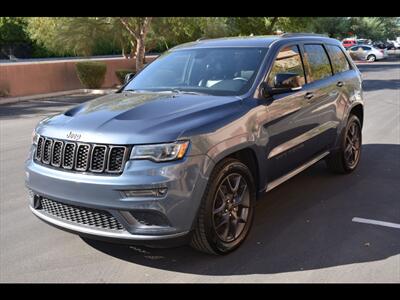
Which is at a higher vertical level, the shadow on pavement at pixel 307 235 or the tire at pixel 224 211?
the tire at pixel 224 211

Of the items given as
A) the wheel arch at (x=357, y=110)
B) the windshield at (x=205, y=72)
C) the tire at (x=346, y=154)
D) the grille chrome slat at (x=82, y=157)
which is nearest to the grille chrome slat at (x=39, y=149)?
the grille chrome slat at (x=82, y=157)

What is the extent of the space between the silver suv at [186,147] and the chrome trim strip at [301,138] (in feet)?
0.06

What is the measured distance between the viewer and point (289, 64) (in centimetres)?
499

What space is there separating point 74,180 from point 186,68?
197 centimetres

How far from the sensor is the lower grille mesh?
11.4 ft

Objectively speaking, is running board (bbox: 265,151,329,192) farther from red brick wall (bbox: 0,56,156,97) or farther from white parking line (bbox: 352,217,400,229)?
red brick wall (bbox: 0,56,156,97)

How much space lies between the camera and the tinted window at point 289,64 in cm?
466

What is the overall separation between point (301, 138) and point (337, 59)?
1.80m

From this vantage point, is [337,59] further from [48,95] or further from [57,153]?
[48,95]

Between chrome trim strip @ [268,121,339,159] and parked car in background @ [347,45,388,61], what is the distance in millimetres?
42937

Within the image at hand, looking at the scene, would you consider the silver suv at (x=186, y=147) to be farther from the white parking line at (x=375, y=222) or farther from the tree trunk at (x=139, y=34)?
Result: the tree trunk at (x=139, y=34)

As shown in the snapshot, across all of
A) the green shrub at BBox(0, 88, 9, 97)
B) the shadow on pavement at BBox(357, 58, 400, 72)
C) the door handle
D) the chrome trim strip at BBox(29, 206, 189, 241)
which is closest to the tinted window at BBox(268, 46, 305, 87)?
the door handle

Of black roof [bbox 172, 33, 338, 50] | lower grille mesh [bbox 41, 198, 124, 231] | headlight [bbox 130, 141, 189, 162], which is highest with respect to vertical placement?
black roof [bbox 172, 33, 338, 50]
